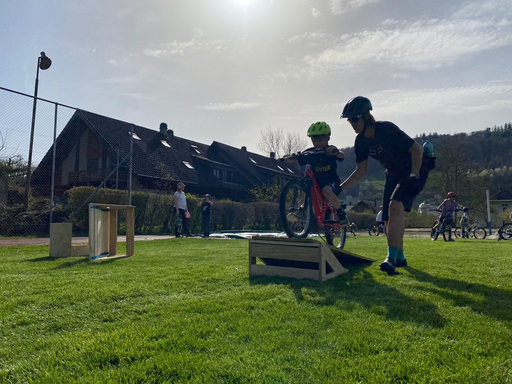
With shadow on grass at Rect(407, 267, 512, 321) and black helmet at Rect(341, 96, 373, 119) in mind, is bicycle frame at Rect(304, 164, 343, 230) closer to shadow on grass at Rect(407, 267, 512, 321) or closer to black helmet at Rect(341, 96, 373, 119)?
black helmet at Rect(341, 96, 373, 119)

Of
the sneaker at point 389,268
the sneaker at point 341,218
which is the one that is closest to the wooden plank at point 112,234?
the sneaker at point 341,218

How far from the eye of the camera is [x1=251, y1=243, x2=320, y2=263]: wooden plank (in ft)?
11.8

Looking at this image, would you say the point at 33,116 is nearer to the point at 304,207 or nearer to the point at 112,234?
the point at 112,234

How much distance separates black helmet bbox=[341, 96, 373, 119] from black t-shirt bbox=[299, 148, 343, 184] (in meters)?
0.80

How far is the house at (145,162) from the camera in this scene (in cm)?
1227

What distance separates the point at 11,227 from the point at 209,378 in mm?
11822

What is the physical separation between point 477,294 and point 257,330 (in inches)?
77.0

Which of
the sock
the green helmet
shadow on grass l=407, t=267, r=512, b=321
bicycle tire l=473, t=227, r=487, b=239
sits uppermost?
the green helmet

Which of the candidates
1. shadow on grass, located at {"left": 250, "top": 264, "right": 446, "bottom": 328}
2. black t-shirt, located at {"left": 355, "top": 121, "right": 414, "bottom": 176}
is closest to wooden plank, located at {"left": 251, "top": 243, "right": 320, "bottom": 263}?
shadow on grass, located at {"left": 250, "top": 264, "right": 446, "bottom": 328}

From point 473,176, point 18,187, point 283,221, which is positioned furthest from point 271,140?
point 283,221

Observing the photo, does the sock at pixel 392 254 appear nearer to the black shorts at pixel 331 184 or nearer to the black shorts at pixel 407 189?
the black shorts at pixel 407 189

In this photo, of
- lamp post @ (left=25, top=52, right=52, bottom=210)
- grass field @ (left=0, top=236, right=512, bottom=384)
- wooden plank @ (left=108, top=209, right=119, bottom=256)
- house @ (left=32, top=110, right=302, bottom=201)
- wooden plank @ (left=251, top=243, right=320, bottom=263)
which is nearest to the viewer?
grass field @ (left=0, top=236, right=512, bottom=384)

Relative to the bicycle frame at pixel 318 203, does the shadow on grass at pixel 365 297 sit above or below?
below

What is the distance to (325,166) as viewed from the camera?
4852mm
